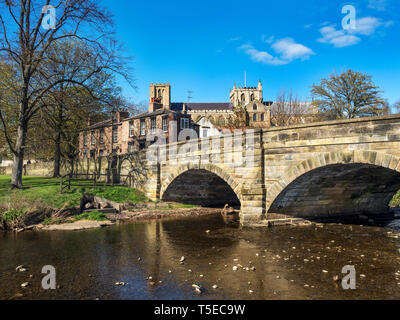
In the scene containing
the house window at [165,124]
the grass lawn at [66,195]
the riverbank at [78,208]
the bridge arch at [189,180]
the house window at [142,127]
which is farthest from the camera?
the house window at [142,127]

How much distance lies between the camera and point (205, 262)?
10281mm

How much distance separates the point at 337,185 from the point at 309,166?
398 centimetres

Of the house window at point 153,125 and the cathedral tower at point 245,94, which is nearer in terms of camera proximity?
the house window at point 153,125

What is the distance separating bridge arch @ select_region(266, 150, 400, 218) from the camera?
40.9 feet

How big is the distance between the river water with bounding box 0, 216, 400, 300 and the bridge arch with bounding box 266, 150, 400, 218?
1621mm

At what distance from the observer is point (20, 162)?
2152 centimetres

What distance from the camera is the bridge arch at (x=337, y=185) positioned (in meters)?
12.5

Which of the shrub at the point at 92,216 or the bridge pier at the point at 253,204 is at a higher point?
the bridge pier at the point at 253,204

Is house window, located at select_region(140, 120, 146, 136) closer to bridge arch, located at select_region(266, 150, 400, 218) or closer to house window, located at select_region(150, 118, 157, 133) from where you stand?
house window, located at select_region(150, 118, 157, 133)

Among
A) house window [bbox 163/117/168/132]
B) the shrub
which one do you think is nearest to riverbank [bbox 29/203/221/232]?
the shrub

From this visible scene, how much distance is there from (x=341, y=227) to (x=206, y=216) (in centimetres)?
932

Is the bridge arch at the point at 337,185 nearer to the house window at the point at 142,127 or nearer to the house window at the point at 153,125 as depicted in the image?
the house window at the point at 153,125

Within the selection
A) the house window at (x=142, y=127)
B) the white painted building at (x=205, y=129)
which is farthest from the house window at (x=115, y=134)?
the white painted building at (x=205, y=129)

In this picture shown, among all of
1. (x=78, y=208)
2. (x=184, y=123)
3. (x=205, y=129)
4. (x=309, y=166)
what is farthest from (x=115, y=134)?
(x=309, y=166)
